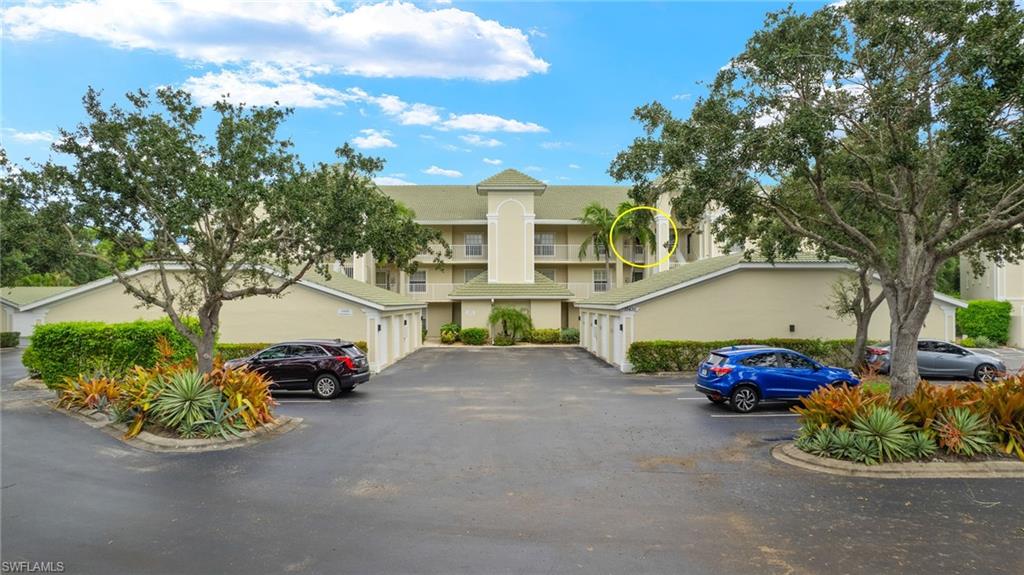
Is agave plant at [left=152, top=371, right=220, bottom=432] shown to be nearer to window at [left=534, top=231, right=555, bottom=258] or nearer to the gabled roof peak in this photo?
the gabled roof peak

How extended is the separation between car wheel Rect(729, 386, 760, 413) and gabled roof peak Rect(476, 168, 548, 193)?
96.4ft

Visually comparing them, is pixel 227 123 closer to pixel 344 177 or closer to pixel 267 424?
pixel 344 177

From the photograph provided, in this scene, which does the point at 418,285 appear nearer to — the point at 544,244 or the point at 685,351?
the point at 544,244

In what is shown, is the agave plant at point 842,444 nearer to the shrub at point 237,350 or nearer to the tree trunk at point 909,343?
the tree trunk at point 909,343

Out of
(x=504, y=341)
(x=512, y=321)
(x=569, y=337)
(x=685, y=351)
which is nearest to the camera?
(x=685, y=351)

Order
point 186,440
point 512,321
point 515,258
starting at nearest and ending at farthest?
point 186,440 < point 512,321 < point 515,258

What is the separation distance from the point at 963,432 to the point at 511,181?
34.6m

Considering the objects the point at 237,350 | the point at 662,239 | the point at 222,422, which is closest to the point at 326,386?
the point at 222,422

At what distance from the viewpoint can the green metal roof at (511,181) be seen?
41.7 metres

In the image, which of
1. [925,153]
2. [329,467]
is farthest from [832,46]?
[329,467]

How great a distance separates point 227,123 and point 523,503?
992 cm

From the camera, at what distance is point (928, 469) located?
891 centimetres

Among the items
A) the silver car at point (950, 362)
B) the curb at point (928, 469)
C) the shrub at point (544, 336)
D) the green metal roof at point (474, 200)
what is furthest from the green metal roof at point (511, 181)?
the curb at point (928, 469)

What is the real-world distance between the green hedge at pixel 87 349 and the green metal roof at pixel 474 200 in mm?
27532
